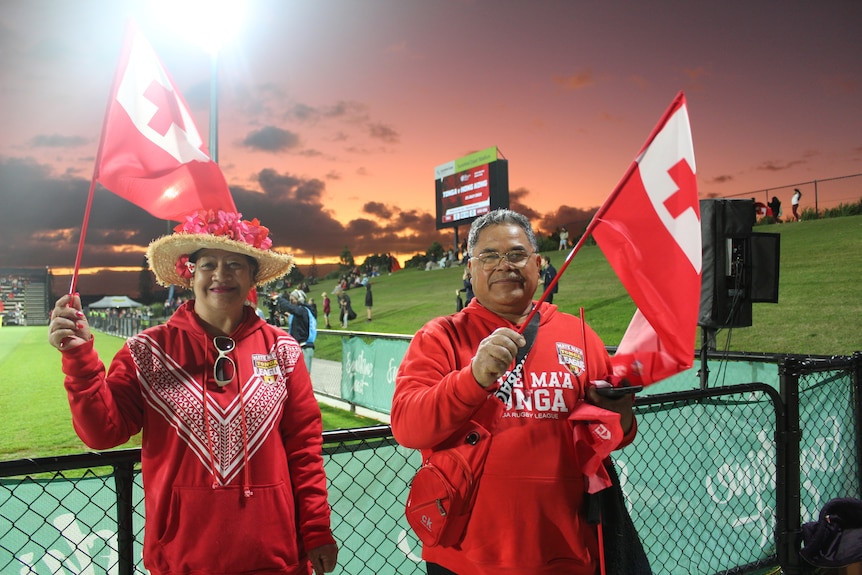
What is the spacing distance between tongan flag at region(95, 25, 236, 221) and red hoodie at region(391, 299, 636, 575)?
46.0 inches

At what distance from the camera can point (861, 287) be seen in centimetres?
1532

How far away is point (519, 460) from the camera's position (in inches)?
67.1

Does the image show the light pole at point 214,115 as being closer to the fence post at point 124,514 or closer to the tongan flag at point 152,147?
the tongan flag at point 152,147

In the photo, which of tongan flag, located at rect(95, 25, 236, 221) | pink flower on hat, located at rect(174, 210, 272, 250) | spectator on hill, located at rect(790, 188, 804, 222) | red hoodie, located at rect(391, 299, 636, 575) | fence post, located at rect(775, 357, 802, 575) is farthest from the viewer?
spectator on hill, located at rect(790, 188, 804, 222)

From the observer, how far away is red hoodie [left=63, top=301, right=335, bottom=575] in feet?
5.66

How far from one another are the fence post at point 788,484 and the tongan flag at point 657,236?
6.94 ft

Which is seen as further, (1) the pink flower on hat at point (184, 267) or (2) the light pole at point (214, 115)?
(2) the light pole at point (214, 115)

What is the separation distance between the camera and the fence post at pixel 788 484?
133 inches

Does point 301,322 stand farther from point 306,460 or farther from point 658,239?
point 658,239

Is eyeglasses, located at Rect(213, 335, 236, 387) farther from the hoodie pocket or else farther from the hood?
the hoodie pocket

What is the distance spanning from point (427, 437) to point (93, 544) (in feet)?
4.95

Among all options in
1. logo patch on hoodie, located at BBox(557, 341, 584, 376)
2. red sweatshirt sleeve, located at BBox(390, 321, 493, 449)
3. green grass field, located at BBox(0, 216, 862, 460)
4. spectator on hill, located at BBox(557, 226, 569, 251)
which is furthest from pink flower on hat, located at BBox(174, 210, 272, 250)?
spectator on hill, located at BBox(557, 226, 569, 251)

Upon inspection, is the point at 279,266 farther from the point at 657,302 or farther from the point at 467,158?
the point at 467,158

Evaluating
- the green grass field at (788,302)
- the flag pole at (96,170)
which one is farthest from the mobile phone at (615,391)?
the green grass field at (788,302)
